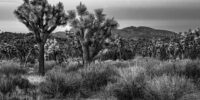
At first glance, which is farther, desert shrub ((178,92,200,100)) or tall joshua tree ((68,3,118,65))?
tall joshua tree ((68,3,118,65))

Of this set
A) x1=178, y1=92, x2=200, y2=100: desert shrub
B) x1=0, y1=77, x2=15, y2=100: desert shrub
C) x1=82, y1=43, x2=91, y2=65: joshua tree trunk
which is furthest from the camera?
x1=82, y1=43, x2=91, y2=65: joshua tree trunk

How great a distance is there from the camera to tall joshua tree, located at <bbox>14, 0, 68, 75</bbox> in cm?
1891

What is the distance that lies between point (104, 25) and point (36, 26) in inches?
231

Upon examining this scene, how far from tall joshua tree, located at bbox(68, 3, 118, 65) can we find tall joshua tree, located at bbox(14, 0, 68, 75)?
2.73 metres

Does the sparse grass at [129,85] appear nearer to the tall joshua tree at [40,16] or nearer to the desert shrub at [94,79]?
the desert shrub at [94,79]

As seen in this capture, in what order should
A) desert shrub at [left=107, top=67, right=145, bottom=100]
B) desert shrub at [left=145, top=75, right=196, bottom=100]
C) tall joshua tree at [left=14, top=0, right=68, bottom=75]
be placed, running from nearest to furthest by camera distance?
desert shrub at [left=145, top=75, right=196, bottom=100], desert shrub at [left=107, top=67, right=145, bottom=100], tall joshua tree at [left=14, top=0, right=68, bottom=75]

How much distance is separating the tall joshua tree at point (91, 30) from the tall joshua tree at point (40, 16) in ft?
8.94

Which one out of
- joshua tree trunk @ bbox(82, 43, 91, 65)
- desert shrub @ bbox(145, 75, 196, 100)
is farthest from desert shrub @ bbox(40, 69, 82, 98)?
joshua tree trunk @ bbox(82, 43, 91, 65)

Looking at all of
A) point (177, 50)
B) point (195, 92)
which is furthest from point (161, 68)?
point (177, 50)

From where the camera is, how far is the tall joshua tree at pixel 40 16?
18.9m

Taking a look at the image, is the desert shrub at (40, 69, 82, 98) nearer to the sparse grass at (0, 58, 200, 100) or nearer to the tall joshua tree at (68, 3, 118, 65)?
the sparse grass at (0, 58, 200, 100)

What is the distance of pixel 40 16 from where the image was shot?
18875 millimetres

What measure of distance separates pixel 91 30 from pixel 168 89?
48.4ft

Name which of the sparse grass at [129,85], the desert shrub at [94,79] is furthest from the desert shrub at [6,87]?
the desert shrub at [94,79]
